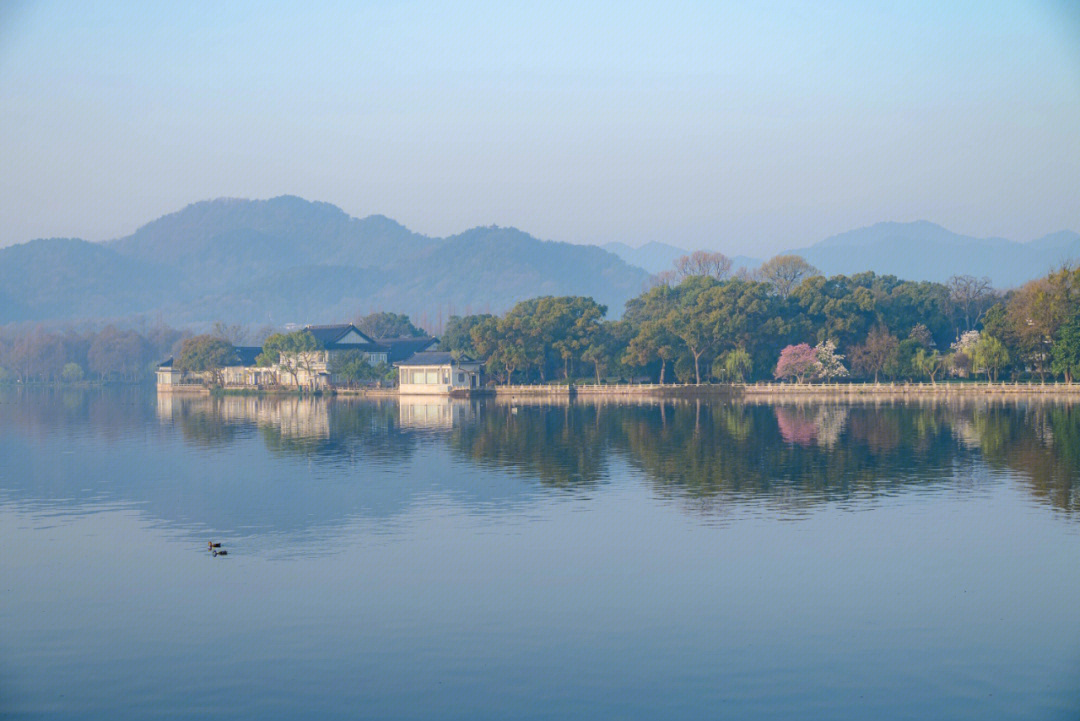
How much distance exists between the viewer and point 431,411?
80.6m

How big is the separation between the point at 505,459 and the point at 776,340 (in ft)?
202

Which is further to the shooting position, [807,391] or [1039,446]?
[807,391]

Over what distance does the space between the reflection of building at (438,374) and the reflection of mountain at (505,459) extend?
32689 millimetres

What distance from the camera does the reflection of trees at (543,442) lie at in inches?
1577

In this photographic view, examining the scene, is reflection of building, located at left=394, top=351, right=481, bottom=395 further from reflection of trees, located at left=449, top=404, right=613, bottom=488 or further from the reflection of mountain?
the reflection of mountain

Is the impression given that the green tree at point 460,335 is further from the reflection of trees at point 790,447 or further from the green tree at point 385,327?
the reflection of trees at point 790,447

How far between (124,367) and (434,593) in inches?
7093

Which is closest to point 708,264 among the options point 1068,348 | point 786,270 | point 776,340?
point 786,270

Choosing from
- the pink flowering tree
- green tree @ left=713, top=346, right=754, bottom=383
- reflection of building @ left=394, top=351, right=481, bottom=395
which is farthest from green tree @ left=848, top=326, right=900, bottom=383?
reflection of building @ left=394, top=351, right=481, bottom=395

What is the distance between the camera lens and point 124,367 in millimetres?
187750

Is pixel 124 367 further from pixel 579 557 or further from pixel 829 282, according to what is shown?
pixel 579 557

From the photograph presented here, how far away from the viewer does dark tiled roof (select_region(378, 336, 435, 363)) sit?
125 metres

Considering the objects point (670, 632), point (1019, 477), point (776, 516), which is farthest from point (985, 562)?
point (1019, 477)

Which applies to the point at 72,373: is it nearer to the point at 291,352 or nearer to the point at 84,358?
the point at 84,358
